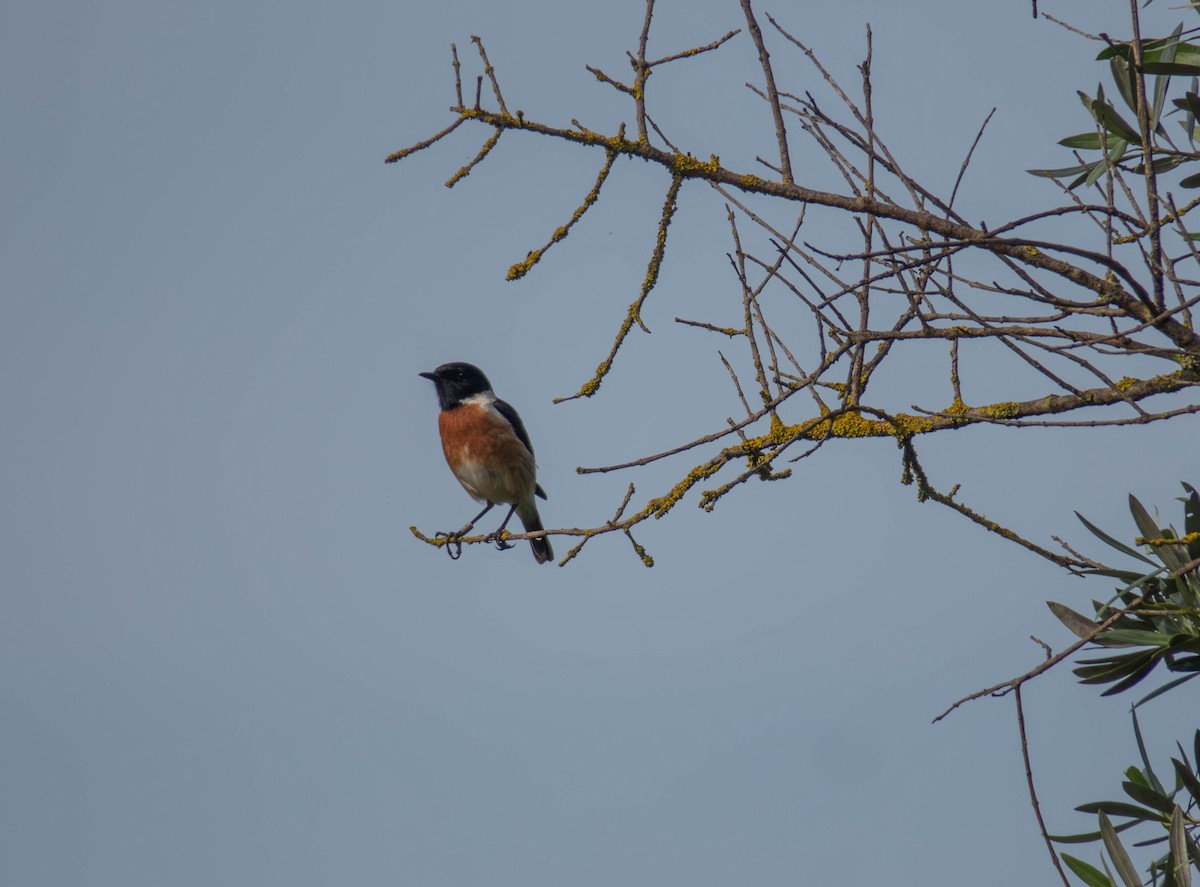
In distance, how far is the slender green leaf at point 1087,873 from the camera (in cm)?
353

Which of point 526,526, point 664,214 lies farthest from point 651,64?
point 526,526

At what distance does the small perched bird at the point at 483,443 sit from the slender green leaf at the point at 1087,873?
641 centimetres

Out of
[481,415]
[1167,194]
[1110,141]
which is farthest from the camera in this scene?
[481,415]

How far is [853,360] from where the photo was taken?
3.58 metres

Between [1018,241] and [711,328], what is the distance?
1.49 meters

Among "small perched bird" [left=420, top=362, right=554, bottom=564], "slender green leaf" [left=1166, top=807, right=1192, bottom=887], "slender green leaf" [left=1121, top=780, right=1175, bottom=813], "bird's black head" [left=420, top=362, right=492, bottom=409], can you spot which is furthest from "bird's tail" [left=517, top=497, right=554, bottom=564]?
"slender green leaf" [left=1166, top=807, right=1192, bottom=887]

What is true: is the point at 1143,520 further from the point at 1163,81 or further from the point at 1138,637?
the point at 1163,81

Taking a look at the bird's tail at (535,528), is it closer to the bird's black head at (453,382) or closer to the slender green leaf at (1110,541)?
the bird's black head at (453,382)

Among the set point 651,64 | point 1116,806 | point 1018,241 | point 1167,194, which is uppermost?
point 651,64

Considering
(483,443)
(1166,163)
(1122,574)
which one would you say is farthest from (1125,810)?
(483,443)

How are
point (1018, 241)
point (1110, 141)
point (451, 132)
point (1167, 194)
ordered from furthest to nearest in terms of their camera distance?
point (1110, 141) → point (451, 132) → point (1167, 194) → point (1018, 241)

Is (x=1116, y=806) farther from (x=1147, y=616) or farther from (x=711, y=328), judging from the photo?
(x=711, y=328)

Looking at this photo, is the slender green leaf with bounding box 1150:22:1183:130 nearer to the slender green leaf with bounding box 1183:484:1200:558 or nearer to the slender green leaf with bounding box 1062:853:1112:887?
the slender green leaf with bounding box 1183:484:1200:558

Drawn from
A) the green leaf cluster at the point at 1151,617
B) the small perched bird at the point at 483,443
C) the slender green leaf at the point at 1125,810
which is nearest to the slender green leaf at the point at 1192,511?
the green leaf cluster at the point at 1151,617
